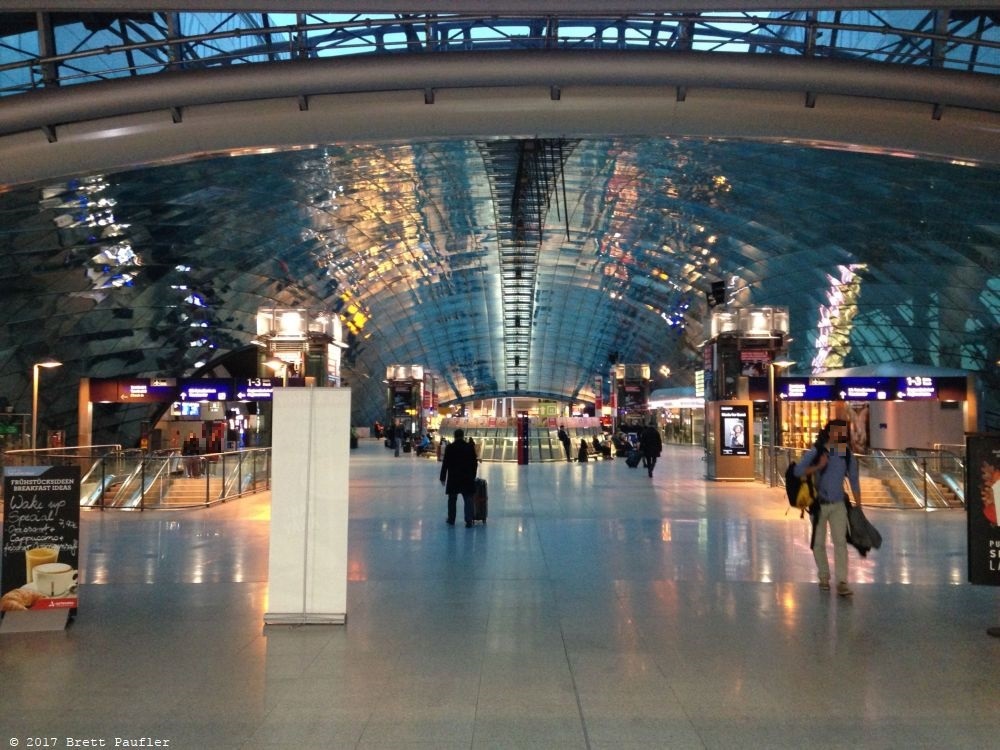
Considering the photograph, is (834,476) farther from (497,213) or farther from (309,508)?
(497,213)

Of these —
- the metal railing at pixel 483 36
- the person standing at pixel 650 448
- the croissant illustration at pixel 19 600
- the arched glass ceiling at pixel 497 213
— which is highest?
the arched glass ceiling at pixel 497 213

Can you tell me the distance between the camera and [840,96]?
1243cm

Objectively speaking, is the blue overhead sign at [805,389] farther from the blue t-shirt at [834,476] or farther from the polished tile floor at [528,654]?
the blue t-shirt at [834,476]

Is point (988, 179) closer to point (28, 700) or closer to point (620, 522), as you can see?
point (620, 522)

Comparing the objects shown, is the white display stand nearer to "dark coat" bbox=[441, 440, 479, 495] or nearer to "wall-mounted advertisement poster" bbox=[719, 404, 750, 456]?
"dark coat" bbox=[441, 440, 479, 495]

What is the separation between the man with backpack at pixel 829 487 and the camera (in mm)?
9867

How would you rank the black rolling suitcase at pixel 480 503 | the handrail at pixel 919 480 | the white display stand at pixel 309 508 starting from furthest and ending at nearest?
the handrail at pixel 919 480
the black rolling suitcase at pixel 480 503
the white display stand at pixel 309 508

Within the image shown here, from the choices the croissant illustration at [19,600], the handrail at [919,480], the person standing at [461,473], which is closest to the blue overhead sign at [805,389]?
the handrail at [919,480]

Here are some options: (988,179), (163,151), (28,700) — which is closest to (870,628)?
(28,700)

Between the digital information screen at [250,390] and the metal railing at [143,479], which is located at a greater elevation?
the digital information screen at [250,390]

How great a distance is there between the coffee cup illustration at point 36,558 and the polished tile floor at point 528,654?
63cm

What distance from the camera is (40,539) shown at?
862cm

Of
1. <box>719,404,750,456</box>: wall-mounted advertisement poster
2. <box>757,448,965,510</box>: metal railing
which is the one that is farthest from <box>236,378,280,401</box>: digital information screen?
<box>757,448,965,510</box>: metal railing

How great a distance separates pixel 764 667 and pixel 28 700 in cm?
471
